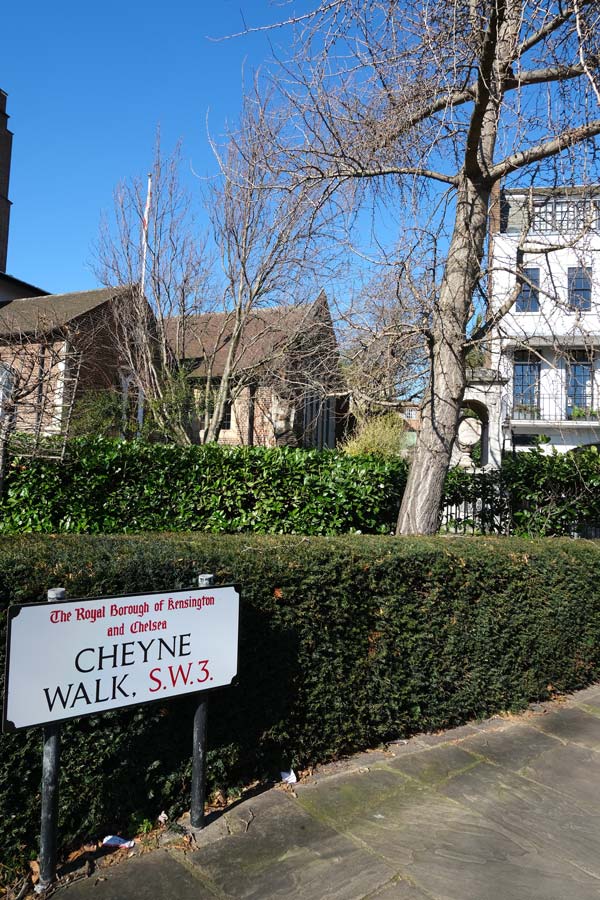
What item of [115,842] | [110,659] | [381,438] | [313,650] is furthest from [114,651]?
[381,438]

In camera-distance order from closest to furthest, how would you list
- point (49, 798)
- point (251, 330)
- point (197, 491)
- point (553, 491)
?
1. point (49, 798)
2. point (197, 491)
3. point (553, 491)
4. point (251, 330)

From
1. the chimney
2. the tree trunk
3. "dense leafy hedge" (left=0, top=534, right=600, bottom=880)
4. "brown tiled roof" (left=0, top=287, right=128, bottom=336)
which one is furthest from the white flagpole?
the chimney

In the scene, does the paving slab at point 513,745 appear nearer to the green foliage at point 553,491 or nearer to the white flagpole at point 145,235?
the green foliage at point 553,491

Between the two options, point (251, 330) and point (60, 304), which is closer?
point (251, 330)

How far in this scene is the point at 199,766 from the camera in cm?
327

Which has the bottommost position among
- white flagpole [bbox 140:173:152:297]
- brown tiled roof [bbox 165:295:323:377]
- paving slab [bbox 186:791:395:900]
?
paving slab [bbox 186:791:395:900]

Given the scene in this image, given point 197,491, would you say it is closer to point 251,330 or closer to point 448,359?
point 448,359

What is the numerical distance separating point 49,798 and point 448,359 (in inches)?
235

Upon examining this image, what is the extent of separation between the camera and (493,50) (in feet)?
18.9

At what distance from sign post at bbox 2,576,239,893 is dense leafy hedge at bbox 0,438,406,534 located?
517cm

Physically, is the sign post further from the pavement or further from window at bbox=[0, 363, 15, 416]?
window at bbox=[0, 363, 15, 416]

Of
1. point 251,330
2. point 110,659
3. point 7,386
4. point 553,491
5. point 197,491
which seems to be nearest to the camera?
point 110,659

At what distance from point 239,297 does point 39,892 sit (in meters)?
13.6

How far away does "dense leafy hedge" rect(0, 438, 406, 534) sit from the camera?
8.14 meters
